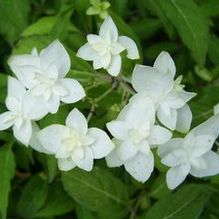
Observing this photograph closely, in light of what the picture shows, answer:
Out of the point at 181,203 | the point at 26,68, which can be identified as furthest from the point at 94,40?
the point at 181,203

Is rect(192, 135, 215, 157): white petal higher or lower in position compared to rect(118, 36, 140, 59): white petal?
lower

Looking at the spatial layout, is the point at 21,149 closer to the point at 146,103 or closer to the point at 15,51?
the point at 15,51

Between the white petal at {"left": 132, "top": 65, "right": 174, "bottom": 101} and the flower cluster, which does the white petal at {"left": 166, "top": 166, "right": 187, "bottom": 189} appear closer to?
the flower cluster

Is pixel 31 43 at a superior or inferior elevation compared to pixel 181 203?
superior

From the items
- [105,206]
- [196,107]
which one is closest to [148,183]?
[105,206]

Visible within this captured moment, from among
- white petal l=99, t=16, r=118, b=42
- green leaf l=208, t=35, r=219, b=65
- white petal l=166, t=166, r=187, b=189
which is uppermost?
white petal l=99, t=16, r=118, b=42

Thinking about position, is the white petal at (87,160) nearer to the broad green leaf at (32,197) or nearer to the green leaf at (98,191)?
the green leaf at (98,191)

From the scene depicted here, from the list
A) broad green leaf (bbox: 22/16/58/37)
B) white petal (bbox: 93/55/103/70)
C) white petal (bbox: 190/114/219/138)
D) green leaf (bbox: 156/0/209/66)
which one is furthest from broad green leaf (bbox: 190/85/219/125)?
broad green leaf (bbox: 22/16/58/37)

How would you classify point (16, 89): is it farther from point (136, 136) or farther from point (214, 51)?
point (214, 51)
